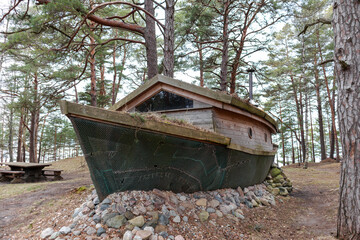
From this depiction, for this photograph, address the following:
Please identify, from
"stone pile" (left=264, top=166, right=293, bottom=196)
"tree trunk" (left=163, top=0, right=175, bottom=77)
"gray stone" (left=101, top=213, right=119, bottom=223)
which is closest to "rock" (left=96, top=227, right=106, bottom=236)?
"gray stone" (left=101, top=213, right=119, bottom=223)

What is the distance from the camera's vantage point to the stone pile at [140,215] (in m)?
2.84

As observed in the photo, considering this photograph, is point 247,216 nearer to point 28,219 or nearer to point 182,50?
point 28,219

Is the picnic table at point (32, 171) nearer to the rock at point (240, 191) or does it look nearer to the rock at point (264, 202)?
the rock at point (240, 191)

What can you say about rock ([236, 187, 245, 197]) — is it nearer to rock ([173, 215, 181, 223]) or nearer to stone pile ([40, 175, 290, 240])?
stone pile ([40, 175, 290, 240])

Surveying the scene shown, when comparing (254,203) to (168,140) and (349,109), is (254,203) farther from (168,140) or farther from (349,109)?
(168,140)

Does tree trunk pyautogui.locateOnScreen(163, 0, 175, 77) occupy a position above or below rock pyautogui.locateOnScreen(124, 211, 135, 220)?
above

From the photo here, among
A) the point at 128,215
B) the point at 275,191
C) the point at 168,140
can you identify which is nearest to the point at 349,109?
the point at 168,140

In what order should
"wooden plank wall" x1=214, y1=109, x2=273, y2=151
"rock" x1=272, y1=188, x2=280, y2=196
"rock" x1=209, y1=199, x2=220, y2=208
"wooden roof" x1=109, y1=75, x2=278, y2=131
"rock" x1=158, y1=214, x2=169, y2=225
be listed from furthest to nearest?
"rock" x1=272, y1=188, x2=280, y2=196 → "wooden plank wall" x1=214, y1=109, x2=273, y2=151 → "wooden roof" x1=109, y1=75, x2=278, y2=131 → "rock" x1=209, y1=199, x2=220, y2=208 → "rock" x1=158, y1=214, x2=169, y2=225

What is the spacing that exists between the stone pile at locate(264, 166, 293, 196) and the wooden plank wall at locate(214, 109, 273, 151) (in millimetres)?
1561

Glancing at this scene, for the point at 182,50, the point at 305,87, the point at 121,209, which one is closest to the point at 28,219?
the point at 121,209

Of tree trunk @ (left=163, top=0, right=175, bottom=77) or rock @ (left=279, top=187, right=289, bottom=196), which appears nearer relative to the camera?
rock @ (left=279, top=187, right=289, bottom=196)

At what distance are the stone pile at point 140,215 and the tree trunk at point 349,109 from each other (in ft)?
5.76

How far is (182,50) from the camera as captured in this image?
12.3 meters

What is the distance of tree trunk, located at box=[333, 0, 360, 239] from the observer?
3195mm
